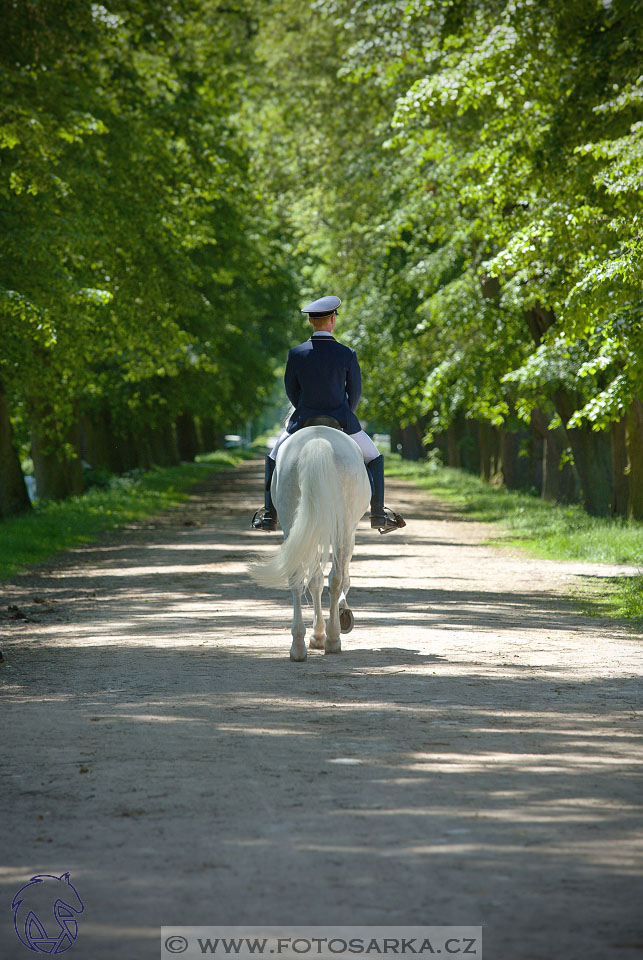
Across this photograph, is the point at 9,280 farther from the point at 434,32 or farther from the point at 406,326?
the point at 406,326

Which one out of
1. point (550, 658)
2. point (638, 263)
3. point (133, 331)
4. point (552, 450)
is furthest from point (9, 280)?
point (552, 450)

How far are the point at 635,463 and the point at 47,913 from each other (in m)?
18.3

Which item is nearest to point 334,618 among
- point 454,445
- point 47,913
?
point 47,913

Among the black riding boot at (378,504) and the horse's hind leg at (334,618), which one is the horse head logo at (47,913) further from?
the black riding boot at (378,504)

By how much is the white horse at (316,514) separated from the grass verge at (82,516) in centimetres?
773

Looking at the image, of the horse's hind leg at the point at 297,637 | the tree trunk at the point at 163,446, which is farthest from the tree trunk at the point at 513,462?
the horse's hind leg at the point at 297,637

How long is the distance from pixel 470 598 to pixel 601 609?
1.55 meters

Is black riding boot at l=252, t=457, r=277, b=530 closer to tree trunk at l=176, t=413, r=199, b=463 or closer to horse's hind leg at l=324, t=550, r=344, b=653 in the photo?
horse's hind leg at l=324, t=550, r=344, b=653

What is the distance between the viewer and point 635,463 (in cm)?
2155

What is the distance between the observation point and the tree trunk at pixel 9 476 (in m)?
24.0

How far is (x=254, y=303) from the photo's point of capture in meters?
47.2

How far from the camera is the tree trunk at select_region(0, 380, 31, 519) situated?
2395 centimetres

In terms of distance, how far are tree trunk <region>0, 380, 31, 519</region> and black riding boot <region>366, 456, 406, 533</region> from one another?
14.0 meters

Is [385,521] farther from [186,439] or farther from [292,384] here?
[186,439]
